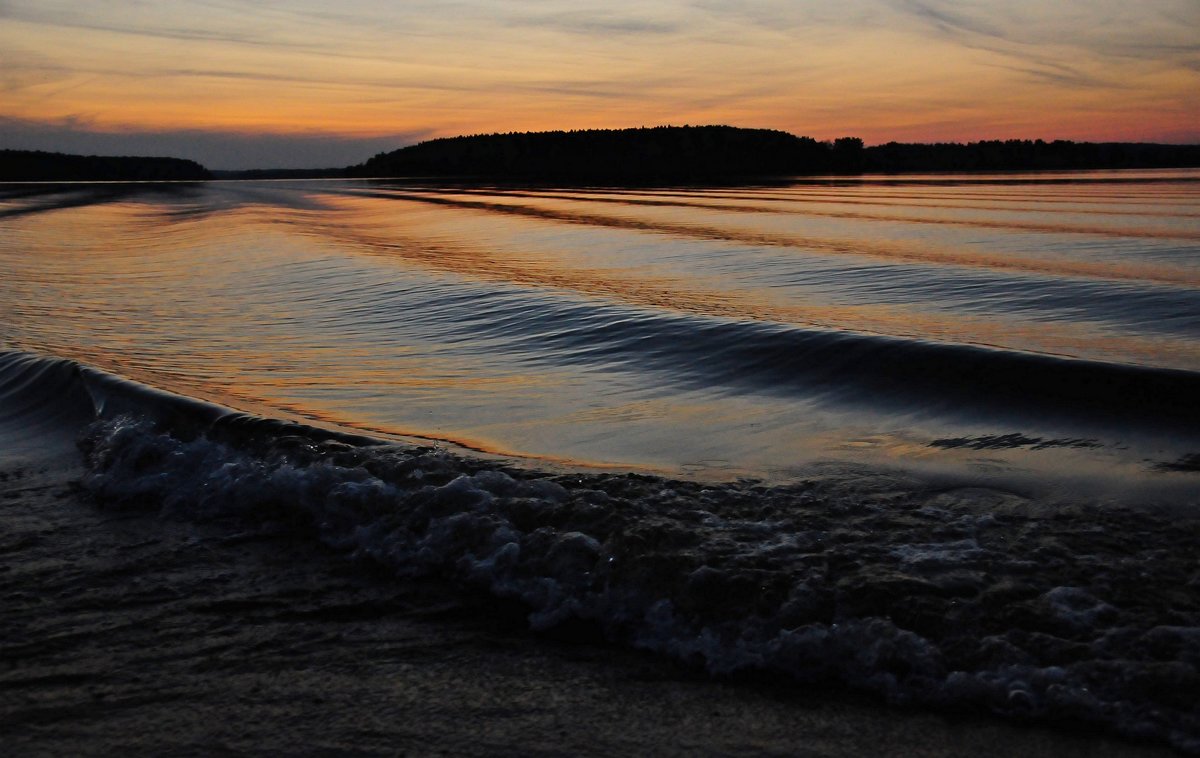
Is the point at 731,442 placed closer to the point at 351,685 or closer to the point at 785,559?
the point at 785,559

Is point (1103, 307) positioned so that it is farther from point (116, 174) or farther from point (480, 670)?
point (116, 174)

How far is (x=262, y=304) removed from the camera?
13.6 meters

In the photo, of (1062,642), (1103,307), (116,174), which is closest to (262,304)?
(1103,307)

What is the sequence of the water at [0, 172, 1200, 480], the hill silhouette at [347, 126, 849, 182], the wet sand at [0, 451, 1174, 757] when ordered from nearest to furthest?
the wet sand at [0, 451, 1174, 757] → the water at [0, 172, 1200, 480] → the hill silhouette at [347, 126, 849, 182]

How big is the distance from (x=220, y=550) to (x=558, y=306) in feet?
27.5

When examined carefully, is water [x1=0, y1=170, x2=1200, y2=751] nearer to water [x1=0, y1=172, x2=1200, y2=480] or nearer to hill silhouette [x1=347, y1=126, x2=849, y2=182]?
water [x1=0, y1=172, x2=1200, y2=480]

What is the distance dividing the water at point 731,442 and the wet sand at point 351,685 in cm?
20

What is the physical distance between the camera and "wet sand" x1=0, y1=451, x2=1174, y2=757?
319 centimetres

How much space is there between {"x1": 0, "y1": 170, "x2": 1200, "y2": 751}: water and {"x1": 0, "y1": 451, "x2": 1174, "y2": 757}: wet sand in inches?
7.8

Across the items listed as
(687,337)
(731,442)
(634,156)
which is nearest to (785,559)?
(731,442)

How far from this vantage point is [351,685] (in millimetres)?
3564

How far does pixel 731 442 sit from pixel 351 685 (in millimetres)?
3519

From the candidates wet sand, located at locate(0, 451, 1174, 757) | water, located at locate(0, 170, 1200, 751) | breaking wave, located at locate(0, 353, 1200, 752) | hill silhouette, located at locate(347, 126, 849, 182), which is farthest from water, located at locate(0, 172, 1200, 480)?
hill silhouette, located at locate(347, 126, 849, 182)

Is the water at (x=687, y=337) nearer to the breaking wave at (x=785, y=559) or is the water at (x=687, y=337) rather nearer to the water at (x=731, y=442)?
the water at (x=731, y=442)
